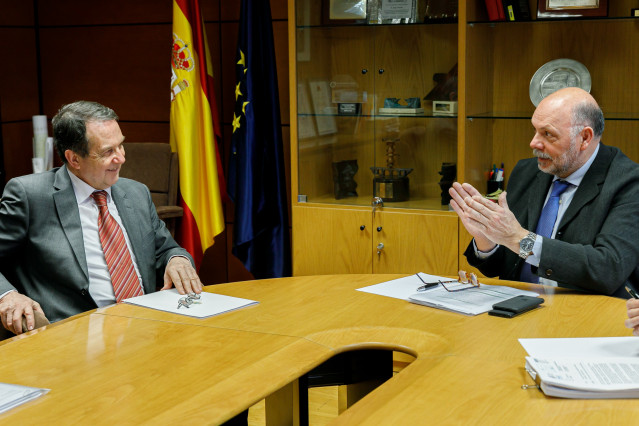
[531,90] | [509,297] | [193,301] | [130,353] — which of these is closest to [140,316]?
[193,301]

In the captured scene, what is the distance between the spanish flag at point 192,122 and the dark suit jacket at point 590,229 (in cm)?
216

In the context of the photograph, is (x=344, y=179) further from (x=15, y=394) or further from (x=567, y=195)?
(x=15, y=394)

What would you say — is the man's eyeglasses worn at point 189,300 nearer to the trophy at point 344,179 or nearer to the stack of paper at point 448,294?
the stack of paper at point 448,294

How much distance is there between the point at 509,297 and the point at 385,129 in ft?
6.42

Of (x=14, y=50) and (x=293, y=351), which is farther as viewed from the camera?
(x=14, y=50)

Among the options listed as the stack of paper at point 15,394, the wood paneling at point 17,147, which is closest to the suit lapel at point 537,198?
the stack of paper at point 15,394

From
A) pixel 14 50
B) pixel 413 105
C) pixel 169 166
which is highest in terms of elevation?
pixel 14 50

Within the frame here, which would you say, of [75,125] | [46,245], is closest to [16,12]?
[75,125]

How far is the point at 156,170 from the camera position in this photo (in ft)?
14.9

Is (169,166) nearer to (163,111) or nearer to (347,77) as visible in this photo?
(163,111)

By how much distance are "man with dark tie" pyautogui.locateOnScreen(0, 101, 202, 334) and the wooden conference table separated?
0.35 metres

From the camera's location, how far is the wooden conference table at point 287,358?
1.56m

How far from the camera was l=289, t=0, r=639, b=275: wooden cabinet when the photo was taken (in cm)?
388

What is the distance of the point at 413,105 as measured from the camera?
4133 mm
